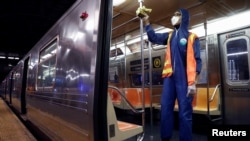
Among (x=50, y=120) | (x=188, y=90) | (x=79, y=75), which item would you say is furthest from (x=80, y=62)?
(x=50, y=120)

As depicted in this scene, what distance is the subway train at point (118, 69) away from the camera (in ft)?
6.54

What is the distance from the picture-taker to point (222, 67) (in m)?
4.32

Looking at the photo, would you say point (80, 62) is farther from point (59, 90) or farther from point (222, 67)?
point (222, 67)

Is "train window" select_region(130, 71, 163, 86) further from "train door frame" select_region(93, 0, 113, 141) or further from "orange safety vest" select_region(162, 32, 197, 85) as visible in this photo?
"train door frame" select_region(93, 0, 113, 141)

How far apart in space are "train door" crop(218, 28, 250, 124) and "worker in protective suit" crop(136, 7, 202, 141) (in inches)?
67.6

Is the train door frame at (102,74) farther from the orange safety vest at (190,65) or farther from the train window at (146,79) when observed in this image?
the train window at (146,79)

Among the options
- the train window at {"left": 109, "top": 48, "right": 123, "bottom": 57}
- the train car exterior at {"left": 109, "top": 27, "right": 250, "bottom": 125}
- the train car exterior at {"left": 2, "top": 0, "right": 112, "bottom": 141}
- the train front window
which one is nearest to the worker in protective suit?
the train car exterior at {"left": 109, "top": 27, "right": 250, "bottom": 125}

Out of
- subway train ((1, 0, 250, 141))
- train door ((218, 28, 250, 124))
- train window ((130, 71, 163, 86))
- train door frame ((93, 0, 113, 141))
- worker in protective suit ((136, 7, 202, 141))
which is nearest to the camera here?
train door frame ((93, 0, 113, 141))

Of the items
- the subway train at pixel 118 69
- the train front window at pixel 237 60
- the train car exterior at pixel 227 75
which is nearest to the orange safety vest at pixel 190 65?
the subway train at pixel 118 69

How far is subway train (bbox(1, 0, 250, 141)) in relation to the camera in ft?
6.54

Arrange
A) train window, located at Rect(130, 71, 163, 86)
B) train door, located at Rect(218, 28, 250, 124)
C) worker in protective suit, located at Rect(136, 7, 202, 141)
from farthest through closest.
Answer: train window, located at Rect(130, 71, 163, 86), train door, located at Rect(218, 28, 250, 124), worker in protective suit, located at Rect(136, 7, 202, 141)

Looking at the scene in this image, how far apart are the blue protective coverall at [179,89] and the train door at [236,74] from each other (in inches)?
67.5

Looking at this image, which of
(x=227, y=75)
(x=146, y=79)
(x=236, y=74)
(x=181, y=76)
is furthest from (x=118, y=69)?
(x=181, y=76)

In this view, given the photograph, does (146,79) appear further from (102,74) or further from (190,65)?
(102,74)
